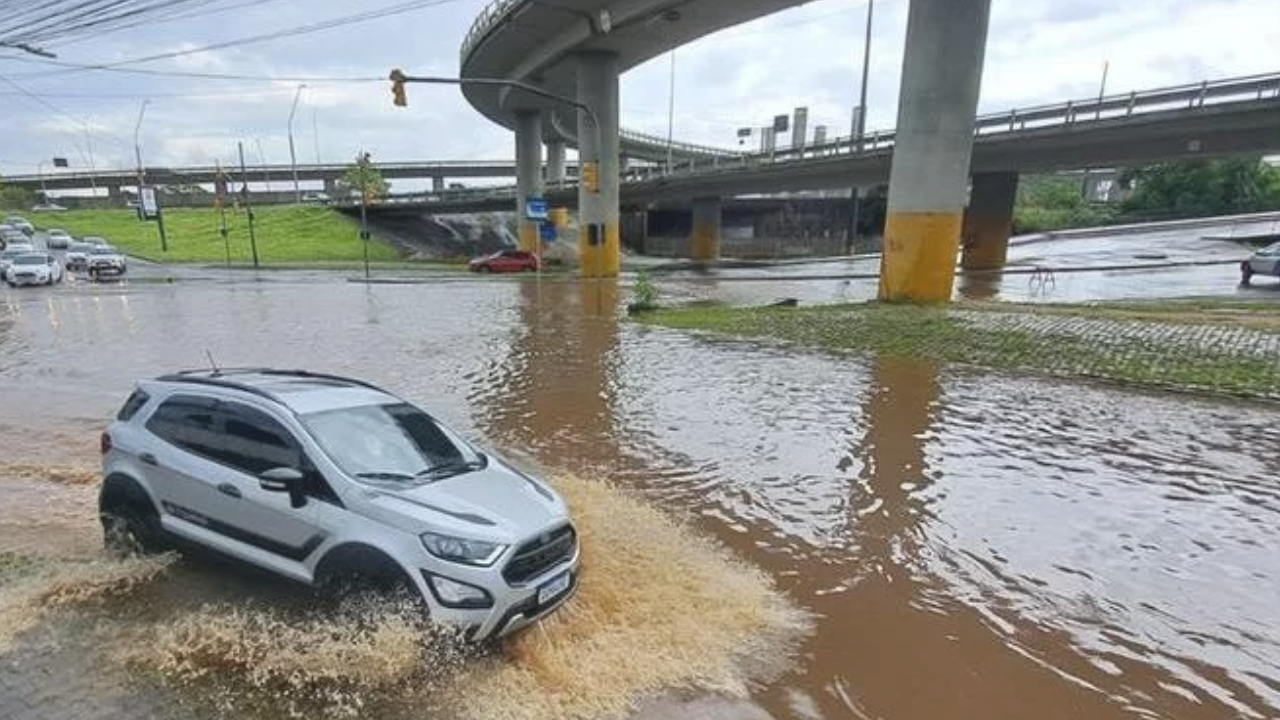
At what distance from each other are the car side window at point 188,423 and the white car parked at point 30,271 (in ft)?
123

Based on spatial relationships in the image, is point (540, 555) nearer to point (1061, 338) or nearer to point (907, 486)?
point (907, 486)

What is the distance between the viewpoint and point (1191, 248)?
4681 cm

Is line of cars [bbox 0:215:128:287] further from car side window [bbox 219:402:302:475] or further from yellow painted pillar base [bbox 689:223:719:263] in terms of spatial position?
yellow painted pillar base [bbox 689:223:719:263]

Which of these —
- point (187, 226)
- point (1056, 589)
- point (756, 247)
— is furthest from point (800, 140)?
point (1056, 589)

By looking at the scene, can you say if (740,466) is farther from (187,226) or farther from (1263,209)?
(1263,209)

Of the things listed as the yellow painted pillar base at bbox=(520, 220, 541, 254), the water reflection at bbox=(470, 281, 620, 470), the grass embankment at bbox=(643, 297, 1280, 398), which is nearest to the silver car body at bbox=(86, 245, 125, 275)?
the yellow painted pillar base at bbox=(520, 220, 541, 254)

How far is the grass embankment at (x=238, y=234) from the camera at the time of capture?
2371 inches

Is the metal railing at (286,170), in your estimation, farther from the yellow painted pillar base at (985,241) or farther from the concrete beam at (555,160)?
the yellow painted pillar base at (985,241)

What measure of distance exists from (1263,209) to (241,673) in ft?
311

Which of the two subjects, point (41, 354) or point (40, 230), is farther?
point (40, 230)

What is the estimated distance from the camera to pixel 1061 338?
15508 millimetres

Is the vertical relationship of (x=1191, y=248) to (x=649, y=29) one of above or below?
below

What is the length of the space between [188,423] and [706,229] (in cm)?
5788

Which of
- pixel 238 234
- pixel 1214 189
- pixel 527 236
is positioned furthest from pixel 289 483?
pixel 1214 189
